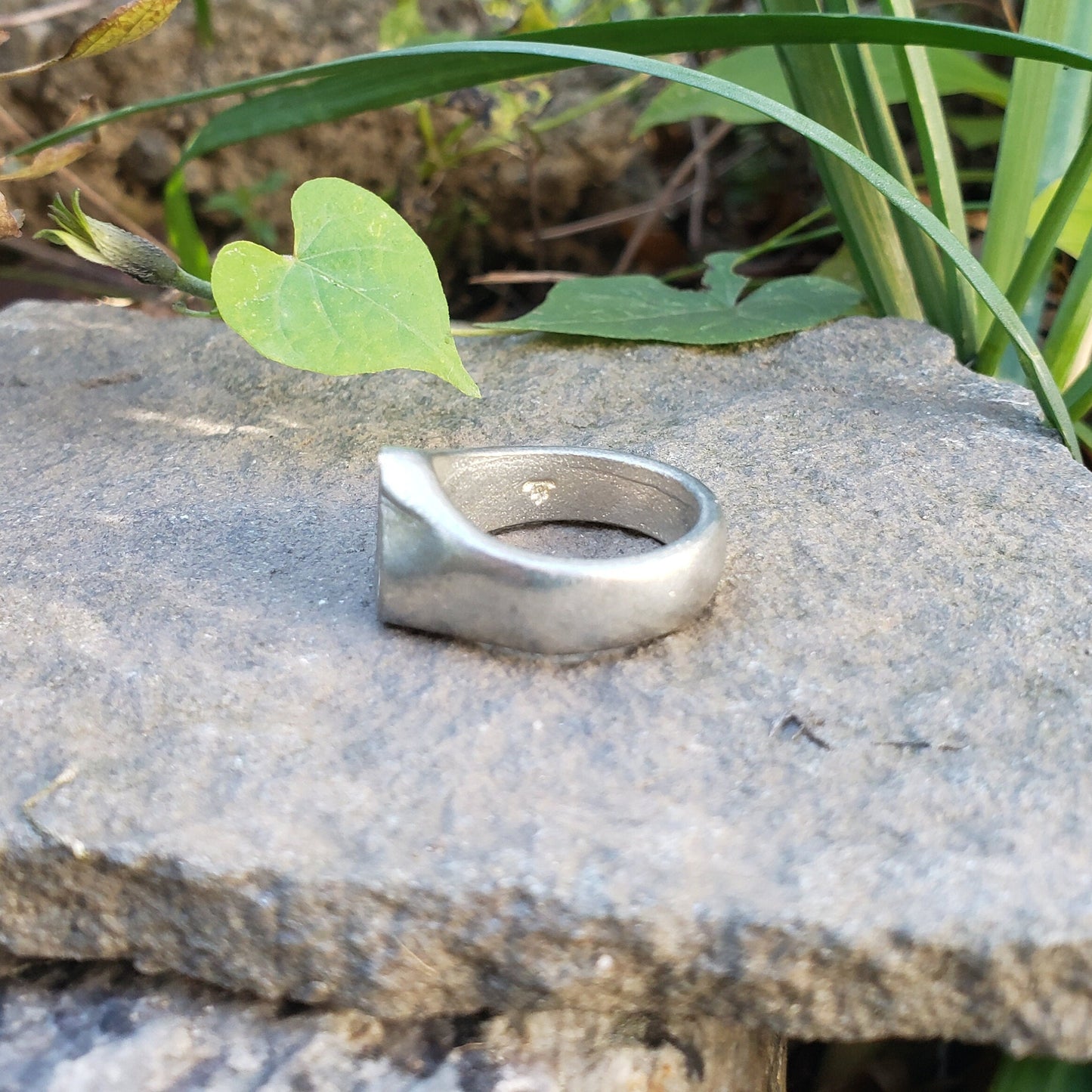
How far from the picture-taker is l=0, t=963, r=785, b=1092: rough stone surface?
613 millimetres


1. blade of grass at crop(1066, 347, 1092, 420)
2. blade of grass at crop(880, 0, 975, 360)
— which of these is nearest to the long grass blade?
blade of grass at crop(1066, 347, 1092, 420)

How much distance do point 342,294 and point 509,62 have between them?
1.21ft

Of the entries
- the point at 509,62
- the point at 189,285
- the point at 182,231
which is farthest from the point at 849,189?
the point at 182,231

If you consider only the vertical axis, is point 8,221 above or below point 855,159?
below

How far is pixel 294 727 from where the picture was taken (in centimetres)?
70

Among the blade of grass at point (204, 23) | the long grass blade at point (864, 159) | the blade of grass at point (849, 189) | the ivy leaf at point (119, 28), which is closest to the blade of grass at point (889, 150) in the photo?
the blade of grass at point (849, 189)

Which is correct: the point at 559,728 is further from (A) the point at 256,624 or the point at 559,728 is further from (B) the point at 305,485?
(B) the point at 305,485

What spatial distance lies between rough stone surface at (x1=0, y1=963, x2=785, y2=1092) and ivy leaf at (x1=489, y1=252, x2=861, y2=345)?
74 centimetres

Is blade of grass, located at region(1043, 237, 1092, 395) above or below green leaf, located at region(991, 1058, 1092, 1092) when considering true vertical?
above

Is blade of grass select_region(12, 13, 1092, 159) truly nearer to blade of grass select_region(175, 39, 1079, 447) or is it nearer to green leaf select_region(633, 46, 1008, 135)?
blade of grass select_region(175, 39, 1079, 447)

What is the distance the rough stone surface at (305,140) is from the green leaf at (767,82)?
46cm

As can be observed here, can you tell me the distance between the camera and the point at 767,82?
1.44 m

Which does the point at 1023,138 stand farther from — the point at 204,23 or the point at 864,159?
the point at 204,23

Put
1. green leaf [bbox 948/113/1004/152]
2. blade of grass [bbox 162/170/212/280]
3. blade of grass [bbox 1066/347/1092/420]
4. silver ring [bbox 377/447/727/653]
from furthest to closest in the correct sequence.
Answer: green leaf [bbox 948/113/1004/152]
blade of grass [bbox 162/170/212/280]
blade of grass [bbox 1066/347/1092/420]
silver ring [bbox 377/447/727/653]
